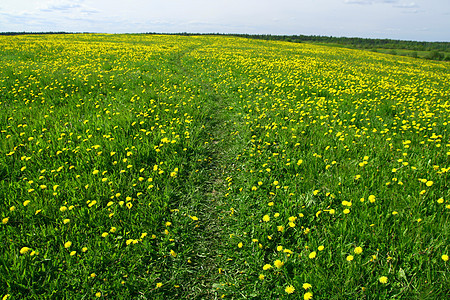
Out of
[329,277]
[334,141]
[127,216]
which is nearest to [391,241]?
[329,277]

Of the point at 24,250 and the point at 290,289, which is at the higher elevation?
the point at 24,250

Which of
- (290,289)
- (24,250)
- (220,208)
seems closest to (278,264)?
(290,289)

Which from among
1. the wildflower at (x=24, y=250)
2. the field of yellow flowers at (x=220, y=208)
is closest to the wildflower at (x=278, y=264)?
the field of yellow flowers at (x=220, y=208)

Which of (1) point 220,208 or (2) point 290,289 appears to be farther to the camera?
(1) point 220,208

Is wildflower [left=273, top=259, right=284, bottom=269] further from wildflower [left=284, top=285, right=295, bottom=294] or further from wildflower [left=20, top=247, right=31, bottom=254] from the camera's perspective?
wildflower [left=20, top=247, right=31, bottom=254]

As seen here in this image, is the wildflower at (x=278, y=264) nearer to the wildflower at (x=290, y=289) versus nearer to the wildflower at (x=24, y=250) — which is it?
the wildflower at (x=290, y=289)

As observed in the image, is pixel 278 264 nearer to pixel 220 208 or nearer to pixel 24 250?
pixel 220 208

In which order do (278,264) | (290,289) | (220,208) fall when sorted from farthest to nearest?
(220,208) < (278,264) < (290,289)

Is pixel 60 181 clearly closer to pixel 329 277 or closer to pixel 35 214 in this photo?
pixel 35 214

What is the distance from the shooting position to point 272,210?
2926 millimetres

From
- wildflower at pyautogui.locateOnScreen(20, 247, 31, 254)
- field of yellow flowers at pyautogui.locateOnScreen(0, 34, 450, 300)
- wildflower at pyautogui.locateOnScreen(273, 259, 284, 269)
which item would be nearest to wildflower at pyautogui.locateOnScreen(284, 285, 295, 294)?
field of yellow flowers at pyautogui.locateOnScreen(0, 34, 450, 300)

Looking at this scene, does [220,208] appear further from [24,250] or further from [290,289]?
[24,250]

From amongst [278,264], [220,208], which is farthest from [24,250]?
[278,264]

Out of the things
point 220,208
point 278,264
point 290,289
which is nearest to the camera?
point 290,289
